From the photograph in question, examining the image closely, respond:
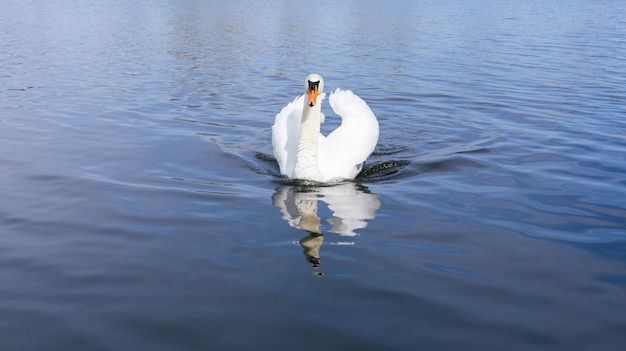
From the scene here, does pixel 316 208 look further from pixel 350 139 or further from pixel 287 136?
pixel 287 136

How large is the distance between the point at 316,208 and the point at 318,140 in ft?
5.80

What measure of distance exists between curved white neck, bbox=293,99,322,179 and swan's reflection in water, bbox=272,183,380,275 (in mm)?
233

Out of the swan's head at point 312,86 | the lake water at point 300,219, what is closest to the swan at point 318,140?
the swan's head at point 312,86

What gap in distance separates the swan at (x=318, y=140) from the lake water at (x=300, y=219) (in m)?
0.29

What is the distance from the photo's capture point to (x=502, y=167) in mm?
10961

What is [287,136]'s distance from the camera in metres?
11.1

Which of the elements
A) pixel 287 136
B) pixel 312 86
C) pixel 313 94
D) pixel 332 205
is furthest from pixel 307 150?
pixel 332 205

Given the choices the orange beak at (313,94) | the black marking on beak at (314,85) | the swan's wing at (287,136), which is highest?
the black marking on beak at (314,85)

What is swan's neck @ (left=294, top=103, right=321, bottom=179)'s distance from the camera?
9.98 metres

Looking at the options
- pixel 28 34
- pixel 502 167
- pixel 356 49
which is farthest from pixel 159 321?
pixel 28 34

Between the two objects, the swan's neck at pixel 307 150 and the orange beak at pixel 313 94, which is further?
the swan's neck at pixel 307 150

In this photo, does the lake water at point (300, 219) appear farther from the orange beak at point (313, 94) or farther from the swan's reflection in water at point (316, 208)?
the orange beak at point (313, 94)

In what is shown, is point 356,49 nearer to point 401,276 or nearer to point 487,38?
point 487,38

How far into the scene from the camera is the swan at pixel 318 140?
32.9 feet
